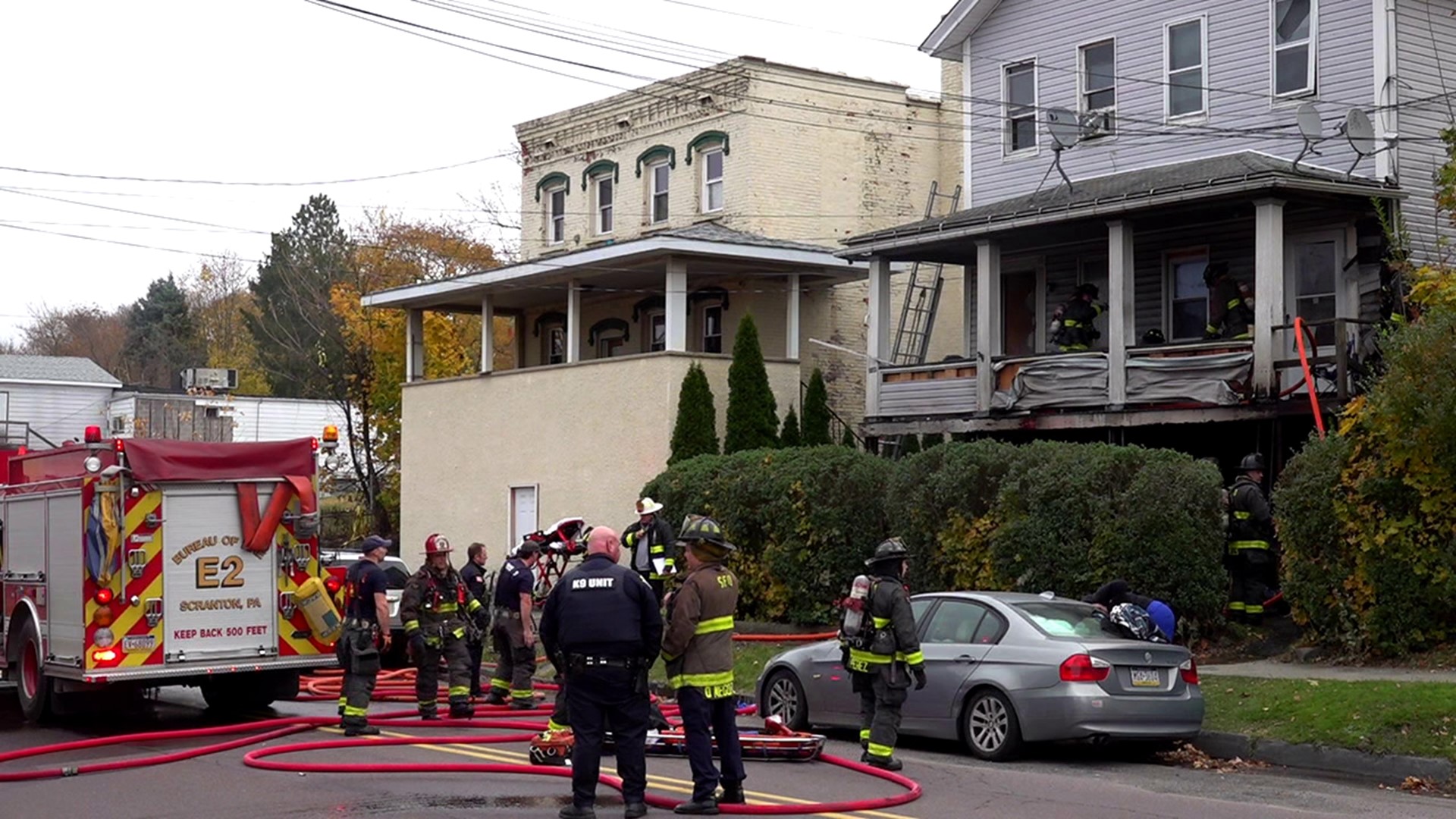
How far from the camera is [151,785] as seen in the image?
11812 millimetres

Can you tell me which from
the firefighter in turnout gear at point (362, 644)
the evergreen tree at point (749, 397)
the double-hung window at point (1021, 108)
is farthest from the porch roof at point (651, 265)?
the firefighter in turnout gear at point (362, 644)

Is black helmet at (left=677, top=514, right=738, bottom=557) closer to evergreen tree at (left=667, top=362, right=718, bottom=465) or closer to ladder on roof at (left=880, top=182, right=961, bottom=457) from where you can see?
evergreen tree at (left=667, top=362, right=718, bottom=465)

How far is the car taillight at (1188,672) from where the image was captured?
13.4 meters

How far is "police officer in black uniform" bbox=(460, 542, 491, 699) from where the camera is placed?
1593 cm

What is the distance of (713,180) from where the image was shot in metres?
34.1

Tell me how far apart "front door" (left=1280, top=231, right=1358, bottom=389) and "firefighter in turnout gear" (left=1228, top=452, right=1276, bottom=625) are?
4.98 m

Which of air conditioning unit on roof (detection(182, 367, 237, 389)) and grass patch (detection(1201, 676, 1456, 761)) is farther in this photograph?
air conditioning unit on roof (detection(182, 367, 237, 389))

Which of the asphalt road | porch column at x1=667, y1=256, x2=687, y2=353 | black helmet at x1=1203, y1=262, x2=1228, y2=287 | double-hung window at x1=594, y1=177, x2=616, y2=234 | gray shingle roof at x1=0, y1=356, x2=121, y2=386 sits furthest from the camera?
gray shingle roof at x1=0, y1=356, x2=121, y2=386

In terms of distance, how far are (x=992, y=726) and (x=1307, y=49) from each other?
1408 centimetres

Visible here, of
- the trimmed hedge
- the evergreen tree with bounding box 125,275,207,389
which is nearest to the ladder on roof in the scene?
the trimmed hedge

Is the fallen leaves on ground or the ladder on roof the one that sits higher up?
the ladder on roof

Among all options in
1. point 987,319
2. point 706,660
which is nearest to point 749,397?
point 987,319

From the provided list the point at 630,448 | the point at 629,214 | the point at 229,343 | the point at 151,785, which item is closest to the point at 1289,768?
the point at 151,785

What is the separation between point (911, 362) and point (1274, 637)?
12985 millimetres
